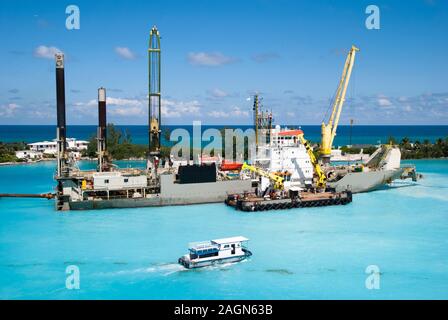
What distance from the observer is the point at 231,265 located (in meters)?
14.1

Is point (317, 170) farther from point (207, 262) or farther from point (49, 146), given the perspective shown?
point (49, 146)

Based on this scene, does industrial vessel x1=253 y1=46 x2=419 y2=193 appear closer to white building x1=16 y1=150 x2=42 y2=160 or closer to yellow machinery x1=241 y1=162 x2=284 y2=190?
yellow machinery x1=241 y1=162 x2=284 y2=190

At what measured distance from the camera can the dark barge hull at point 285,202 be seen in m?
22.3

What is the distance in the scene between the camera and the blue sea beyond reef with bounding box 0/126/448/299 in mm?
12469

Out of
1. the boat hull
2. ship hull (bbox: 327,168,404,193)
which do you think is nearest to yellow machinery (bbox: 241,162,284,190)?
ship hull (bbox: 327,168,404,193)

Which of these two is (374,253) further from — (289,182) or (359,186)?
(359,186)

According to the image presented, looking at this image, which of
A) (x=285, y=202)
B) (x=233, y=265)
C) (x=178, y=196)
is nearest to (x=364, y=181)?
(x=285, y=202)

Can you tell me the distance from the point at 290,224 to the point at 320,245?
11.1 ft

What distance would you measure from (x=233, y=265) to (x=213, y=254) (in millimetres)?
661

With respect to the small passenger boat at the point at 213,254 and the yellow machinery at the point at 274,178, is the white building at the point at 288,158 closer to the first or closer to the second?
the yellow machinery at the point at 274,178

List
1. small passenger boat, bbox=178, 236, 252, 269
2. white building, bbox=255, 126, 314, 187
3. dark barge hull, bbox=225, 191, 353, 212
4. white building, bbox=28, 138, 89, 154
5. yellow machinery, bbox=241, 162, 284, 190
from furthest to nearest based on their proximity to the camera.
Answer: white building, bbox=28, 138, 89, 154
white building, bbox=255, 126, 314, 187
yellow machinery, bbox=241, 162, 284, 190
dark barge hull, bbox=225, 191, 353, 212
small passenger boat, bbox=178, 236, 252, 269

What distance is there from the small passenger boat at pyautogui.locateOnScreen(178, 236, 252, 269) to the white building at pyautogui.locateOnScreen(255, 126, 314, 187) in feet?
36.7

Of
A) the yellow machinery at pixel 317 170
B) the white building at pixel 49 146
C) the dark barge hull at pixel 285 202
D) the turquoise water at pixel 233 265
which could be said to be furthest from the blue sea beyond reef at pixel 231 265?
the white building at pixel 49 146

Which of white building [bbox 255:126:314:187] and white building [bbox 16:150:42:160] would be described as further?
white building [bbox 16:150:42:160]
